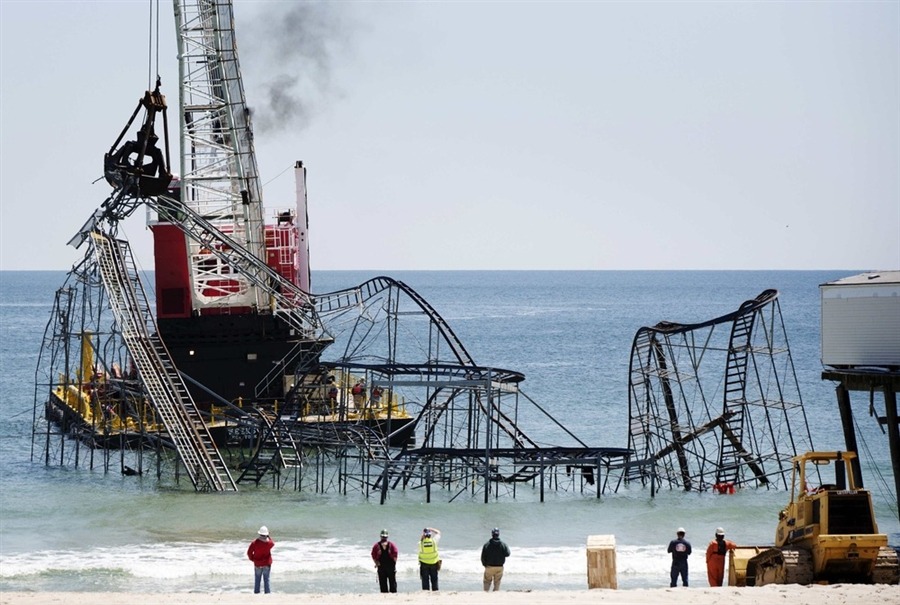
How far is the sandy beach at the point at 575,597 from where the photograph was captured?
22328 mm

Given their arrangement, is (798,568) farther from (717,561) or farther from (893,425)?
(893,425)

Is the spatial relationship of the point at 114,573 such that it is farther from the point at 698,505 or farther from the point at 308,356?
the point at 308,356

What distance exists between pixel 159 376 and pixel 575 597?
83.8 ft

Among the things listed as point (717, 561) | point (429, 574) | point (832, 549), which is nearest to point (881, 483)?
point (717, 561)

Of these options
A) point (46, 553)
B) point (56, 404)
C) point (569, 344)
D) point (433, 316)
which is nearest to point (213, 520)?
point (46, 553)

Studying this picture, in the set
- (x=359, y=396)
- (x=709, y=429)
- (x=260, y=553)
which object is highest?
(x=359, y=396)

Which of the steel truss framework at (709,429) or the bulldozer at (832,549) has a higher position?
the steel truss framework at (709,429)

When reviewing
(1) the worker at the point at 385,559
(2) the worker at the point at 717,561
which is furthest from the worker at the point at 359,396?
(2) the worker at the point at 717,561

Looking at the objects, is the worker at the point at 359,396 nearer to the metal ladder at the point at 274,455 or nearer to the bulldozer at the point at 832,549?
the metal ladder at the point at 274,455

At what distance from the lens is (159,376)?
4594 cm

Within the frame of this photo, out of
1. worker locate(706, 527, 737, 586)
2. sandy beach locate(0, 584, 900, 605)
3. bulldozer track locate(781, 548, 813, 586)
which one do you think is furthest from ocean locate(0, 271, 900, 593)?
sandy beach locate(0, 584, 900, 605)

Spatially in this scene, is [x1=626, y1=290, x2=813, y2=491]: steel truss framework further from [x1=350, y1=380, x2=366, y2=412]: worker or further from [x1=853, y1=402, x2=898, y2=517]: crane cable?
[x1=350, y1=380, x2=366, y2=412]: worker

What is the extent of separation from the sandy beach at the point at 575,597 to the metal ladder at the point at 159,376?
61.7ft

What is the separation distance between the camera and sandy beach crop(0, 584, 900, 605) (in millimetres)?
22328
